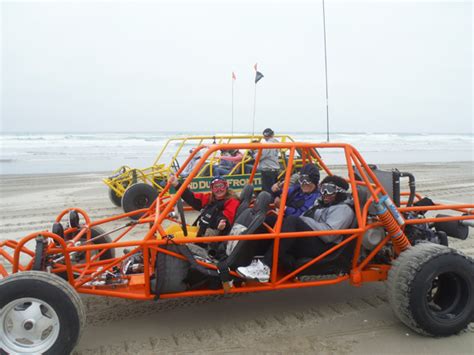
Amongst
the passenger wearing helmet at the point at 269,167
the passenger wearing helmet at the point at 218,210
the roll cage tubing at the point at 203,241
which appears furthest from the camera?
the passenger wearing helmet at the point at 269,167

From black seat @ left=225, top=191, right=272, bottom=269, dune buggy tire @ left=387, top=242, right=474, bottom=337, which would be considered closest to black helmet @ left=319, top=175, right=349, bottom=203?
black seat @ left=225, top=191, right=272, bottom=269

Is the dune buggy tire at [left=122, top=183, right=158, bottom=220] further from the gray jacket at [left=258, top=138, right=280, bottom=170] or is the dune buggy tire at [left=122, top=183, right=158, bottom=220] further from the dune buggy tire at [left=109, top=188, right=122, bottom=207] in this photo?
the gray jacket at [left=258, top=138, right=280, bottom=170]

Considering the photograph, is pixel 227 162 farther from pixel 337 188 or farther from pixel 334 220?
pixel 334 220

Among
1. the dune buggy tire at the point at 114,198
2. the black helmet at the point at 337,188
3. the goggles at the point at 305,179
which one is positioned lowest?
the dune buggy tire at the point at 114,198

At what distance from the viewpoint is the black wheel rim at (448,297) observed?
327 centimetres

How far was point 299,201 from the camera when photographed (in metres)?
4.11

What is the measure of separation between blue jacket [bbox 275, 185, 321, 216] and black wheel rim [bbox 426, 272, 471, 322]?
4.06 feet

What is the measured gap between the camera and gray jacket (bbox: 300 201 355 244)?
345 cm

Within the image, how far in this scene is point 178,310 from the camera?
147 inches

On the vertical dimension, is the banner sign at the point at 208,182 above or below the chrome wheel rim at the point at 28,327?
above

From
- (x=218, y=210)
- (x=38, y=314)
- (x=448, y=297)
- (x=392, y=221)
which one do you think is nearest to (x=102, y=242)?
(x=218, y=210)

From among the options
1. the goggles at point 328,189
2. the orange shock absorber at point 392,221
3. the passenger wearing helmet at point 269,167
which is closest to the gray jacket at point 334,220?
the goggles at point 328,189

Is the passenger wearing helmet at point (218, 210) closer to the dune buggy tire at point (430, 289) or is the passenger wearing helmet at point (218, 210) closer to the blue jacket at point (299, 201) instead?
the blue jacket at point (299, 201)

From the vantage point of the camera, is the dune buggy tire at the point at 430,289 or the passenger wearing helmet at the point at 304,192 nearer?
the dune buggy tire at the point at 430,289
